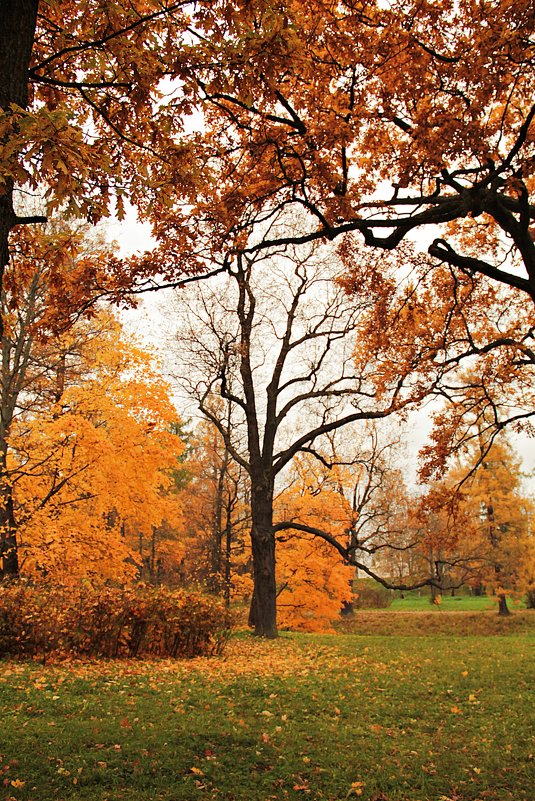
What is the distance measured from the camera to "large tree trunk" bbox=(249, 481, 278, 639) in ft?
44.4

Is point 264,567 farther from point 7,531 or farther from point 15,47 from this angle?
point 15,47

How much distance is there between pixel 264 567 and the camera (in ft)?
45.3

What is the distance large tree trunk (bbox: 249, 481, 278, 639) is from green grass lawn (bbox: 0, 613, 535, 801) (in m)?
5.28

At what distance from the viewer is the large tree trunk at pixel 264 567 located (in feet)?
44.4

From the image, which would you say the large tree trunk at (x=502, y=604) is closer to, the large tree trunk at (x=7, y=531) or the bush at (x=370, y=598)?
the bush at (x=370, y=598)

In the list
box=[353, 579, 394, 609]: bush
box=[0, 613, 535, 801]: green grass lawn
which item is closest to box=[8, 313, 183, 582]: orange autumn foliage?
box=[0, 613, 535, 801]: green grass lawn

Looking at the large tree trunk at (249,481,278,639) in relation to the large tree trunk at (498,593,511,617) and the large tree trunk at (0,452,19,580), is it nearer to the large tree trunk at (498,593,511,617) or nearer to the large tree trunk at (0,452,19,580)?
the large tree trunk at (0,452,19,580)

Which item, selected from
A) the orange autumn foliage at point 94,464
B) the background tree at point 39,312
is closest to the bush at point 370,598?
the orange autumn foliage at point 94,464

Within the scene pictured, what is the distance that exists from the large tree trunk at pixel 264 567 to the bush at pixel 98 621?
15.7 ft

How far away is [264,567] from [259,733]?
887 centimetres

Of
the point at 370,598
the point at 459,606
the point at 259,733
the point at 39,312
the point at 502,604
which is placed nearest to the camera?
the point at 259,733

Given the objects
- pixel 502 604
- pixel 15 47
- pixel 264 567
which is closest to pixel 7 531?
pixel 264 567

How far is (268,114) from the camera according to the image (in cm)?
555

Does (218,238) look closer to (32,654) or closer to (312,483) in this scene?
(32,654)
